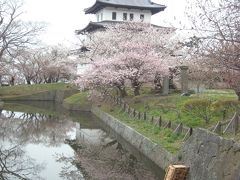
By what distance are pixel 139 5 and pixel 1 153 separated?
38.9 meters

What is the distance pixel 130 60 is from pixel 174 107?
7.98 m

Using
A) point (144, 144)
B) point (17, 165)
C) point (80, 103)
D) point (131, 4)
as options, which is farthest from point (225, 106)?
point (131, 4)

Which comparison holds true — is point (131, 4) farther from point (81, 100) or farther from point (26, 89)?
point (26, 89)

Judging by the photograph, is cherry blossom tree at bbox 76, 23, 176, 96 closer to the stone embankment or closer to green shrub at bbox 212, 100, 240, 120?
green shrub at bbox 212, 100, 240, 120

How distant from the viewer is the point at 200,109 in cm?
2108

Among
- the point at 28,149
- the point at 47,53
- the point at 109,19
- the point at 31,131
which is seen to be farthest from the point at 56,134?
the point at 47,53

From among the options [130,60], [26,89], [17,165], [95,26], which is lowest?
[17,165]

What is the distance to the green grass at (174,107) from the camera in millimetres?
20156

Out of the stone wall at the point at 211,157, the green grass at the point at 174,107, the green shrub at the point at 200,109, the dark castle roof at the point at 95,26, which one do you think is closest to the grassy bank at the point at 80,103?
the dark castle roof at the point at 95,26

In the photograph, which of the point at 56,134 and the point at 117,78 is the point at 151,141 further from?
the point at 117,78

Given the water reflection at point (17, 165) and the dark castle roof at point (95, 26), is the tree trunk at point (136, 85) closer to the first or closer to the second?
the water reflection at point (17, 165)

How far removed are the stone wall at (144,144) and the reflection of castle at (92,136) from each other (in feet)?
3.14

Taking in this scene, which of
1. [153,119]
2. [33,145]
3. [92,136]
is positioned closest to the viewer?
[153,119]

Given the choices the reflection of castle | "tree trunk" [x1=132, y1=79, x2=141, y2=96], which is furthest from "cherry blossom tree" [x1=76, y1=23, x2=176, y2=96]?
the reflection of castle
